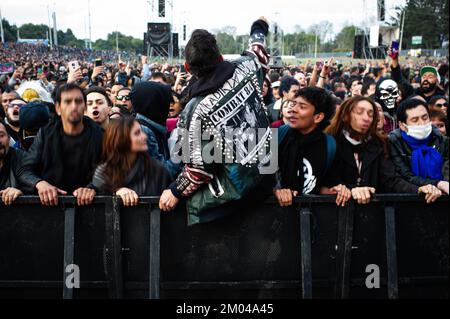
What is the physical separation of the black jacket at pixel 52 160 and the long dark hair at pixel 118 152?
4.8 inches

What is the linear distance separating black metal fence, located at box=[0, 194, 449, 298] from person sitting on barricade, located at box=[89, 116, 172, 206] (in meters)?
0.27

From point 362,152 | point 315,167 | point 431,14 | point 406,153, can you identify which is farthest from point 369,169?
point 431,14

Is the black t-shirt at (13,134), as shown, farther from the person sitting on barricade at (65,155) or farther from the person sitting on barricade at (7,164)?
the person sitting on barricade at (65,155)

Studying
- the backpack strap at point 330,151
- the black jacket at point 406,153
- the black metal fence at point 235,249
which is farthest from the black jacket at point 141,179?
the black jacket at point 406,153

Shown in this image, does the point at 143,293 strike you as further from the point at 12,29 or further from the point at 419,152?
the point at 12,29

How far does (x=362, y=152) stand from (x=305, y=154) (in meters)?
0.49

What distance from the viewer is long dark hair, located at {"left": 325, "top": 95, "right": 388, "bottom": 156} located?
358cm

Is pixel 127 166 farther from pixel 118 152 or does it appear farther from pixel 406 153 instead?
pixel 406 153

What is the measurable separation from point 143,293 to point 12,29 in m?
117

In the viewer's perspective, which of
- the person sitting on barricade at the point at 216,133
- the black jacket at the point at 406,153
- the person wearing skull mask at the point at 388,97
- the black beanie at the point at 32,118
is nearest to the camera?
the person sitting on barricade at the point at 216,133

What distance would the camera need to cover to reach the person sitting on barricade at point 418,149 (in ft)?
11.2

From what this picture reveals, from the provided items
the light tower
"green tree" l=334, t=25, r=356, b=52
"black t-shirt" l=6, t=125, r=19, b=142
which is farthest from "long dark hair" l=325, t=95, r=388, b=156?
"green tree" l=334, t=25, r=356, b=52

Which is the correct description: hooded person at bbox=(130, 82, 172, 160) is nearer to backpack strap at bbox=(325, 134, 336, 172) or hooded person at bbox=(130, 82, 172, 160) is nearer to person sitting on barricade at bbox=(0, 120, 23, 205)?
person sitting on barricade at bbox=(0, 120, 23, 205)
